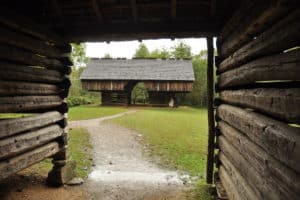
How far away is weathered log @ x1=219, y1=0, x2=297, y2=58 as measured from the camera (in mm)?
2951

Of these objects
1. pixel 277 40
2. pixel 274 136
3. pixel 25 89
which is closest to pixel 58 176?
pixel 25 89

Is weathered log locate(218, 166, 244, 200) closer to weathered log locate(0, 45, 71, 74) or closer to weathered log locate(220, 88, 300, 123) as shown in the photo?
weathered log locate(220, 88, 300, 123)

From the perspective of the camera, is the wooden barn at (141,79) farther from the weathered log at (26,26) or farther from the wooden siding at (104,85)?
the weathered log at (26,26)

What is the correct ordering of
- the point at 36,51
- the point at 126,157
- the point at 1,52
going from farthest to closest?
1. the point at 126,157
2. the point at 36,51
3. the point at 1,52

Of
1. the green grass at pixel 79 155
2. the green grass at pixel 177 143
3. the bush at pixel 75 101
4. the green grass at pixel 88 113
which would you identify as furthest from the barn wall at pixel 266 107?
the bush at pixel 75 101

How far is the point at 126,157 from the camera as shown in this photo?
10992 millimetres

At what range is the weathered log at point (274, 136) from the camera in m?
2.48

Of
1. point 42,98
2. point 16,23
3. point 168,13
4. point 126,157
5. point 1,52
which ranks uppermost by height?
point 168,13

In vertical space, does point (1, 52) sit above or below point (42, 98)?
above

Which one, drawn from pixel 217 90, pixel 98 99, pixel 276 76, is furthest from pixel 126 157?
pixel 98 99

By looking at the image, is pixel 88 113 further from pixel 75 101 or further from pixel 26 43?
pixel 26 43

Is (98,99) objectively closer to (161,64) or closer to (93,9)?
(161,64)

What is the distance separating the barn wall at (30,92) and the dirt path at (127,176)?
139cm

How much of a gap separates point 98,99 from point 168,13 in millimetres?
37489
